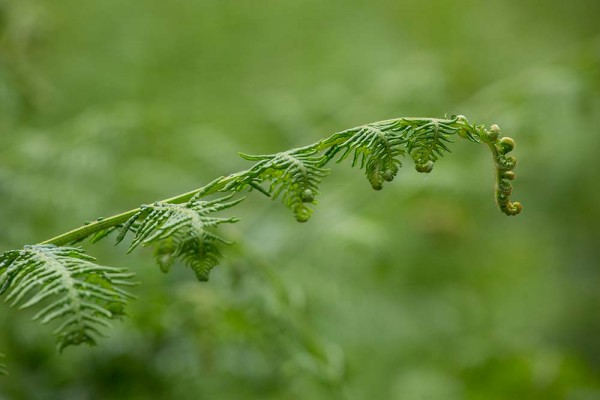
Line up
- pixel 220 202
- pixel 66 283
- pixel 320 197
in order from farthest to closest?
pixel 320 197 < pixel 220 202 < pixel 66 283

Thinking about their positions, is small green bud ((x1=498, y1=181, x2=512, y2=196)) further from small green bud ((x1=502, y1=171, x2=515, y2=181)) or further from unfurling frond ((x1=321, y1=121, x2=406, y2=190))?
unfurling frond ((x1=321, y1=121, x2=406, y2=190))

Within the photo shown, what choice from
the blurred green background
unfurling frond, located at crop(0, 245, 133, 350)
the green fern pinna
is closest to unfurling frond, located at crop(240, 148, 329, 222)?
the green fern pinna

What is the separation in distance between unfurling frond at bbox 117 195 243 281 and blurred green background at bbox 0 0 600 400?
19.5 inches

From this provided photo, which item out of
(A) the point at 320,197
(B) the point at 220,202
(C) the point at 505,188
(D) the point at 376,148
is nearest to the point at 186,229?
(B) the point at 220,202

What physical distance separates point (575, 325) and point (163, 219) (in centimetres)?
290

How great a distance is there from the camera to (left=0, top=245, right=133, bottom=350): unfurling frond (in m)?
0.65

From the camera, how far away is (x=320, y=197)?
236 cm

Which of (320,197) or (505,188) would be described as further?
(320,197)

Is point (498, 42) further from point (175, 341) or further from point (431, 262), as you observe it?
point (175, 341)

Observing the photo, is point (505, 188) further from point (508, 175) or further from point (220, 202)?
point (220, 202)

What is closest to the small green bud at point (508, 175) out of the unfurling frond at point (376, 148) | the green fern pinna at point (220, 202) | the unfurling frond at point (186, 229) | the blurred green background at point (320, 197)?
the green fern pinna at point (220, 202)

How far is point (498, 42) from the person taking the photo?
4.15 meters

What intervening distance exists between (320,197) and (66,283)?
171 cm

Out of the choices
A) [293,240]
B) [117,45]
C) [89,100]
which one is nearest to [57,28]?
[117,45]
